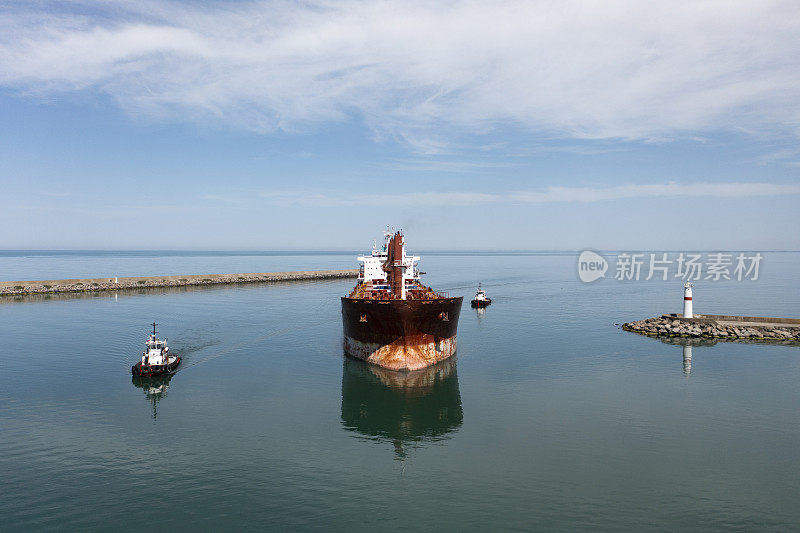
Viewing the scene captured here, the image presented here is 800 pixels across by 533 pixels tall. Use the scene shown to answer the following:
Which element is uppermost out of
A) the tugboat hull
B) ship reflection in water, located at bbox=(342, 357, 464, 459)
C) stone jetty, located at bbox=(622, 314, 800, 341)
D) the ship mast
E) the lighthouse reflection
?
the ship mast

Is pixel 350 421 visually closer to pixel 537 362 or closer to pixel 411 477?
pixel 411 477

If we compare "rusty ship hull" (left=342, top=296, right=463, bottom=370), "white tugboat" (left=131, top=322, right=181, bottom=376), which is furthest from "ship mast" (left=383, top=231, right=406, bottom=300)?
"white tugboat" (left=131, top=322, right=181, bottom=376)

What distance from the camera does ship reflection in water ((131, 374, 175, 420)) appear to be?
102 feet

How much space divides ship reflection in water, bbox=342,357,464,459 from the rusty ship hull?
3.03 feet

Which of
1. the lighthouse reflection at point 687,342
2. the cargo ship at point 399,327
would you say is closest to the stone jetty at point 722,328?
the lighthouse reflection at point 687,342

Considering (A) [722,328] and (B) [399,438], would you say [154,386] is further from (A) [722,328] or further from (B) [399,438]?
(A) [722,328]

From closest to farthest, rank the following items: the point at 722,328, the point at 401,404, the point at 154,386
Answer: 1. the point at 401,404
2. the point at 154,386
3. the point at 722,328

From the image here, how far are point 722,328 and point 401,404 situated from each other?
44396mm

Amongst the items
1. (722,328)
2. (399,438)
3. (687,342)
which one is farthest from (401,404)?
(722,328)

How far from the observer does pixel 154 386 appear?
1324 inches

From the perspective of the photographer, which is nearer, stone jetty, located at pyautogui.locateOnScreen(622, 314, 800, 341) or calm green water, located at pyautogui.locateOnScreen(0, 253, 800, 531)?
calm green water, located at pyautogui.locateOnScreen(0, 253, 800, 531)

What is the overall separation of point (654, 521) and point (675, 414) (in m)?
13.3

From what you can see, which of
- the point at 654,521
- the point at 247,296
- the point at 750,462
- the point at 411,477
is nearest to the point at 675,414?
the point at 750,462

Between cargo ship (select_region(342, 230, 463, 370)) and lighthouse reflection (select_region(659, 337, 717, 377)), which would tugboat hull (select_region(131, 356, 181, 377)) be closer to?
cargo ship (select_region(342, 230, 463, 370))
